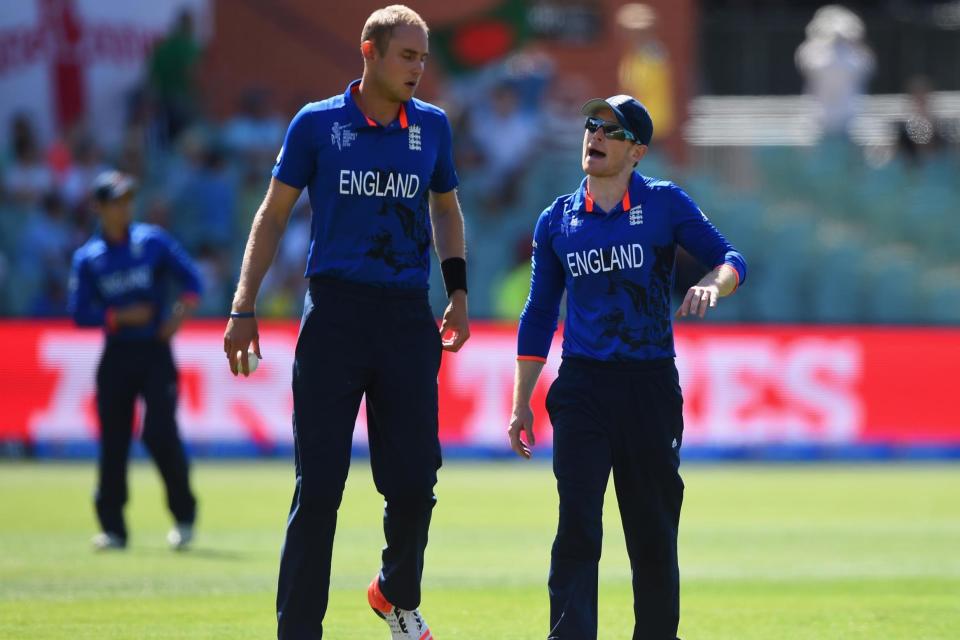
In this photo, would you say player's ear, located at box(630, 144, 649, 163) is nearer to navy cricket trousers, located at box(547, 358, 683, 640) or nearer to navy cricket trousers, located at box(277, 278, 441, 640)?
navy cricket trousers, located at box(547, 358, 683, 640)

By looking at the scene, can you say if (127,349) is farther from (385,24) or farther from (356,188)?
(385,24)

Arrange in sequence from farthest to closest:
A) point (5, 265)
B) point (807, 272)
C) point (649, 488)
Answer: point (807, 272) → point (5, 265) → point (649, 488)

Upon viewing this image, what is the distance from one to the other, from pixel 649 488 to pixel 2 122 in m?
20.2

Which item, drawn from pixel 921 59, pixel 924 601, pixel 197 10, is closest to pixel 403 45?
pixel 924 601

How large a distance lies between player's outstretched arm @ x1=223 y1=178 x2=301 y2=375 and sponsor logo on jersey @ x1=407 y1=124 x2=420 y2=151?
1.84ft

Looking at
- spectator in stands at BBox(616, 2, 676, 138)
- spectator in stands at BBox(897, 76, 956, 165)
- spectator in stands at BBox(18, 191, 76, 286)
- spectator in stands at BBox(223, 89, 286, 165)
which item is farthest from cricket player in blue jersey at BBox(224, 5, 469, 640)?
spectator in stands at BBox(897, 76, 956, 165)

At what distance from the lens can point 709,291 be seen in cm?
723

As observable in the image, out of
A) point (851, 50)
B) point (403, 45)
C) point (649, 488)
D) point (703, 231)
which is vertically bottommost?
point (649, 488)

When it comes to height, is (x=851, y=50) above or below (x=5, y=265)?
above

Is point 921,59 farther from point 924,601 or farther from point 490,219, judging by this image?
point 924,601

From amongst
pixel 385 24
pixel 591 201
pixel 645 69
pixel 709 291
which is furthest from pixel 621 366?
pixel 645 69

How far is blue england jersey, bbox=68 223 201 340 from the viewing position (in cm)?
1320

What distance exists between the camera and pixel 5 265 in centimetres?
2264

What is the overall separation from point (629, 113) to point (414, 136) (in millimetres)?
992
